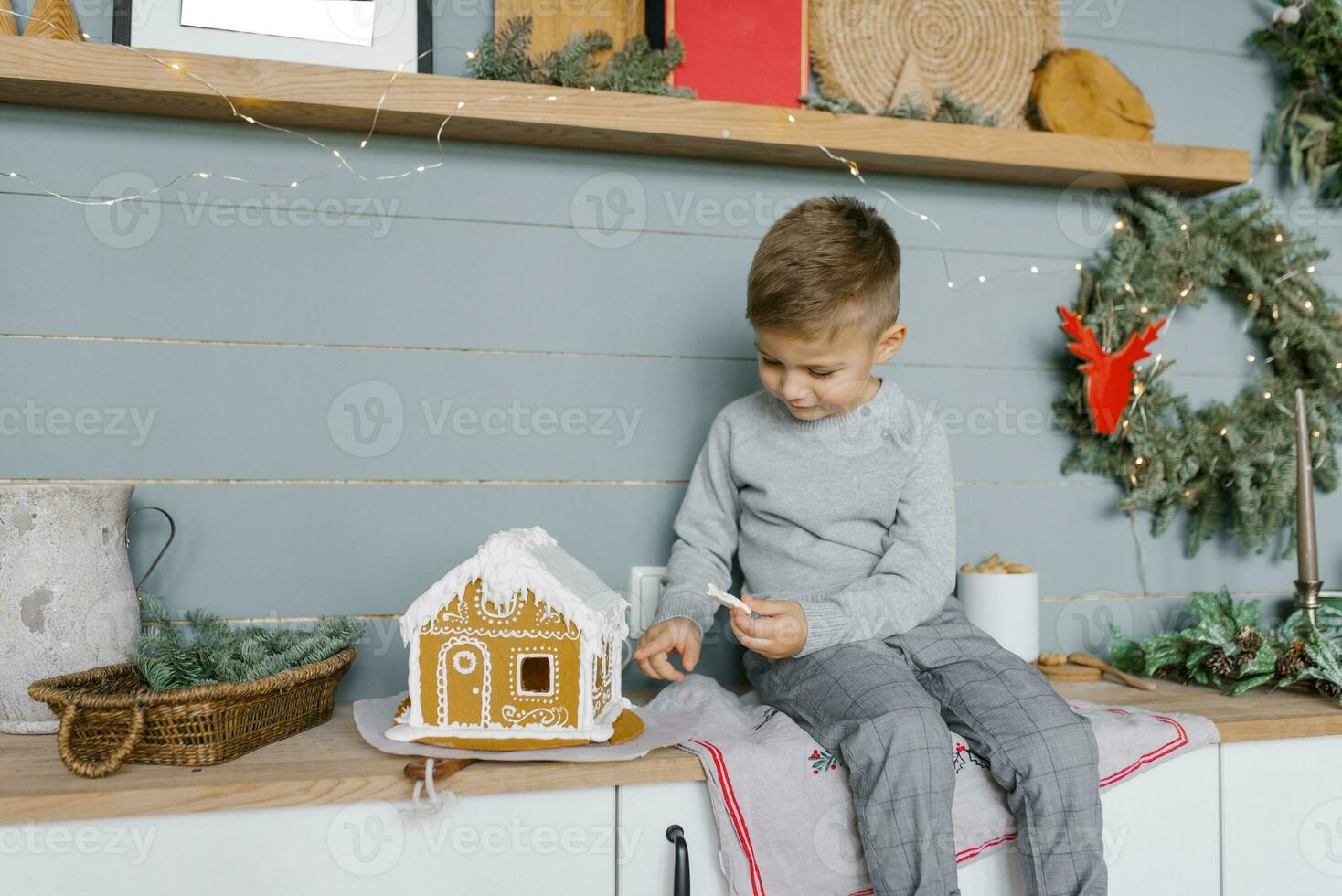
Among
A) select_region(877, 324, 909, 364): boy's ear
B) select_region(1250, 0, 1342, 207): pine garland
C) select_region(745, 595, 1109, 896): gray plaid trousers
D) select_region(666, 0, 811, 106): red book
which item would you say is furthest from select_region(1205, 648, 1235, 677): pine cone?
select_region(666, 0, 811, 106): red book

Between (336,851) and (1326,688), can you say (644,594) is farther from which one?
(1326,688)

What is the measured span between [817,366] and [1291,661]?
734 mm

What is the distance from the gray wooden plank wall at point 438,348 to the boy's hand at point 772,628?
0.32m

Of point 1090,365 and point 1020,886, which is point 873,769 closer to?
point 1020,886

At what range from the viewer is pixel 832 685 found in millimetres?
1057

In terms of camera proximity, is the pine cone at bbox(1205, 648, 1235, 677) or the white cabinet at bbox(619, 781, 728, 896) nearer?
the white cabinet at bbox(619, 781, 728, 896)

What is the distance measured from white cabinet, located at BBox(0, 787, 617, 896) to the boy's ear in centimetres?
61

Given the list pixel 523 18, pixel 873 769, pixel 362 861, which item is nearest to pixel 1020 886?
pixel 873 769

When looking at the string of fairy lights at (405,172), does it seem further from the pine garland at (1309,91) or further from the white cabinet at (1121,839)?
the white cabinet at (1121,839)

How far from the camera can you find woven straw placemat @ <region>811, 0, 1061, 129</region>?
1410mm

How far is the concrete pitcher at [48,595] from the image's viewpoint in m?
1.04

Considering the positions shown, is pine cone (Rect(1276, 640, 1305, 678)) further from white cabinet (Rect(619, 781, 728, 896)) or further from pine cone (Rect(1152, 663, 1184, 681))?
white cabinet (Rect(619, 781, 728, 896))

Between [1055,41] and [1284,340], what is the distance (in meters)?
0.59

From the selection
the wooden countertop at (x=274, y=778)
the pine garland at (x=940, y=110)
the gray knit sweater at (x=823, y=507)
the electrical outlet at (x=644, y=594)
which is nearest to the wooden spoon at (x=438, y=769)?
the wooden countertop at (x=274, y=778)
